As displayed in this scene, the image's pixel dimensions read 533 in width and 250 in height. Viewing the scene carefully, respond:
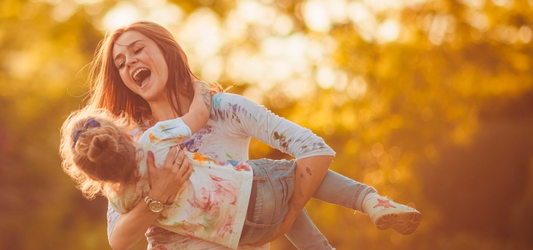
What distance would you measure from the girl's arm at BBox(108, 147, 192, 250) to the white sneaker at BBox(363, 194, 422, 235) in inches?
30.1

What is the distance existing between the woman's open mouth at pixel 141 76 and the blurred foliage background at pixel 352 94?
5.07m

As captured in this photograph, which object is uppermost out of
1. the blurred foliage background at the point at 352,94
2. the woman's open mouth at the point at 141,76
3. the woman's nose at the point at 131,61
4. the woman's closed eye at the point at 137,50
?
the woman's closed eye at the point at 137,50

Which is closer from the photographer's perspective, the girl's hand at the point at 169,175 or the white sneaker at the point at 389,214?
the girl's hand at the point at 169,175

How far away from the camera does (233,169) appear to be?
2.97 meters

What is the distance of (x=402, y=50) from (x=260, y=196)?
8.18 metres

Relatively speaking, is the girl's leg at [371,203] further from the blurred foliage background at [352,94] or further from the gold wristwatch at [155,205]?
the blurred foliage background at [352,94]

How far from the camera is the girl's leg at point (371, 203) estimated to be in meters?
3.06

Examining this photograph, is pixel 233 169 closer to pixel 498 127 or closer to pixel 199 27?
pixel 498 127

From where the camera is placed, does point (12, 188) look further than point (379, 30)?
Yes

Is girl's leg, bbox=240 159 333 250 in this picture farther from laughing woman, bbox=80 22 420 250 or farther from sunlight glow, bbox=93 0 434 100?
sunlight glow, bbox=93 0 434 100

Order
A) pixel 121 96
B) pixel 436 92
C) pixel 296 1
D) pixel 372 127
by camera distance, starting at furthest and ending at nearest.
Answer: pixel 296 1 → pixel 436 92 → pixel 372 127 → pixel 121 96

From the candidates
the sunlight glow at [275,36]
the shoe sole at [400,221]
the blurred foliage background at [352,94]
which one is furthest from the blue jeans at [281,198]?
the sunlight glow at [275,36]

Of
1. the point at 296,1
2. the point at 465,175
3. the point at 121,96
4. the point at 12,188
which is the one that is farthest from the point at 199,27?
the point at 121,96

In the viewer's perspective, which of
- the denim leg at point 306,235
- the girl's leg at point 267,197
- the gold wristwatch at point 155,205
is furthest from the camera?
the denim leg at point 306,235
